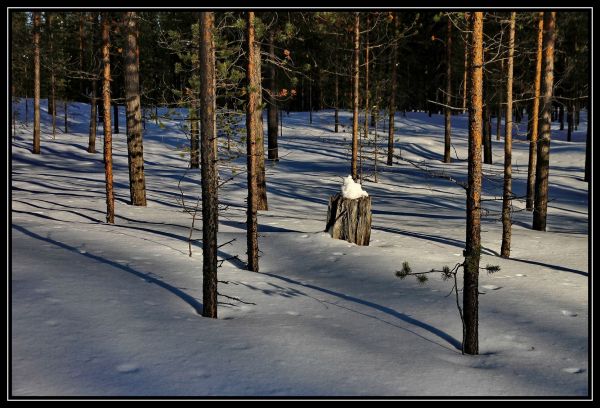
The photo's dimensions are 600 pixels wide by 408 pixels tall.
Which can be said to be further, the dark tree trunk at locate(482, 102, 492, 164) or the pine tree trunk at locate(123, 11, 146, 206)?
the dark tree trunk at locate(482, 102, 492, 164)

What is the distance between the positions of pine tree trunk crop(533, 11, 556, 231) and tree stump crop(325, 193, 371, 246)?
4849 millimetres

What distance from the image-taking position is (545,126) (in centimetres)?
1506

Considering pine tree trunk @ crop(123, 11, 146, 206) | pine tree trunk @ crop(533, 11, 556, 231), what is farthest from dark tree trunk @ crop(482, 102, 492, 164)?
pine tree trunk @ crop(123, 11, 146, 206)

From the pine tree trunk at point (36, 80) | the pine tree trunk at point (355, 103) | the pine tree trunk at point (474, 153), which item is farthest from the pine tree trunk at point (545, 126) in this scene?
the pine tree trunk at point (36, 80)

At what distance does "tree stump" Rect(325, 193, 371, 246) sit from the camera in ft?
41.6

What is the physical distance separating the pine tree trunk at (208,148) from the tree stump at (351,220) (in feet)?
18.7

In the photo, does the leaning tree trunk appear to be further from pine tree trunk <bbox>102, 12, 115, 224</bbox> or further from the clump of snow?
the clump of snow

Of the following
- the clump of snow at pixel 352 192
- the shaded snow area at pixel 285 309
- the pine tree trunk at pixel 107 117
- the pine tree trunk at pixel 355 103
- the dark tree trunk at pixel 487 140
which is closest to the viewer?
the shaded snow area at pixel 285 309

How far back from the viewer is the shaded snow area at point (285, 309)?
562cm

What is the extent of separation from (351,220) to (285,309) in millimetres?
4820

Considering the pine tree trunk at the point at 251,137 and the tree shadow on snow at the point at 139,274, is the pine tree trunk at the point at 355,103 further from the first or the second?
the tree shadow on snow at the point at 139,274

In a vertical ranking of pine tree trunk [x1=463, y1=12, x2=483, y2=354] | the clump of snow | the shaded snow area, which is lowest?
the shaded snow area

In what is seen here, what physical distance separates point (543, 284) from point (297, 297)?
15.1ft

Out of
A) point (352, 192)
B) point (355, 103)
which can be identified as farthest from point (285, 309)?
point (355, 103)
